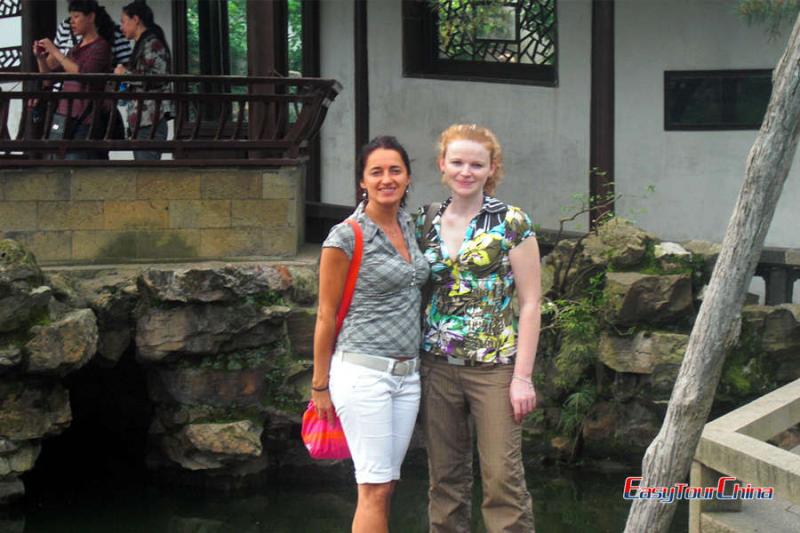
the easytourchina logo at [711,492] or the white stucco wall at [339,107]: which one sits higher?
the white stucco wall at [339,107]

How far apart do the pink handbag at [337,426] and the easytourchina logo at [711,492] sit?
130 cm

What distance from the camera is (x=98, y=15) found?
9.75 meters

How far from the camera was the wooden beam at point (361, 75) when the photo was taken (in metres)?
11.7

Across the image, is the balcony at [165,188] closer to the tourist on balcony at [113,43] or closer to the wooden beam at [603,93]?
the tourist on balcony at [113,43]

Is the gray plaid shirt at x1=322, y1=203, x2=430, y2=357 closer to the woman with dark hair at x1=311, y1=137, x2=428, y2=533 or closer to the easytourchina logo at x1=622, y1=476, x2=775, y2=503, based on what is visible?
the woman with dark hair at x1=311, y1=137, x2=428, y2=533

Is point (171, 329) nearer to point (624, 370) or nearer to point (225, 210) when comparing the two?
point (225, 210)

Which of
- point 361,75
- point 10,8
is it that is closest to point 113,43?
point 10,8

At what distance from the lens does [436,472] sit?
4.99m

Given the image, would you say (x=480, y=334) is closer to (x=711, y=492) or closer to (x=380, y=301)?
(x=380, y=301)

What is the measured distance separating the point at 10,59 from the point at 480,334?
26.3 ft

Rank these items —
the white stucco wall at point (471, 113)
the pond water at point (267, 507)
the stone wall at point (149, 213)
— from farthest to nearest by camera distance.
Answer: the white stucco wall at point (471, 113)
the stone wall at point (149, 213)
the pond water at point (267, 507)

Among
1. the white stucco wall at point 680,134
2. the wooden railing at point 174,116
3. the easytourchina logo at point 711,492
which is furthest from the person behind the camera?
the white stucco wall at point 680,134

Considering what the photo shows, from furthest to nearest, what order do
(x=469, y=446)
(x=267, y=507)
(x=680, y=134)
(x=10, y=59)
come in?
(x=10, y=59), (x=680, y=134), (x=267, y=507), (x=469, y=446)

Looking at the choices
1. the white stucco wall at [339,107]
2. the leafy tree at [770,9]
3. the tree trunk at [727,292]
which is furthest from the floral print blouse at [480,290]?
the white stucco wall at [339,107]
